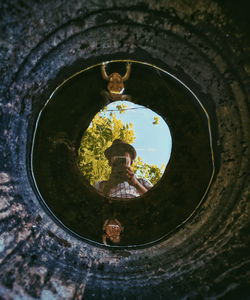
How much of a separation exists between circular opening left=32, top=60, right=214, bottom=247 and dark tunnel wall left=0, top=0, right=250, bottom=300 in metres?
0.09

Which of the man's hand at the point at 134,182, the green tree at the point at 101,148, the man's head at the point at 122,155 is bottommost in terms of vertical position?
the man's hand at the point at 134,182

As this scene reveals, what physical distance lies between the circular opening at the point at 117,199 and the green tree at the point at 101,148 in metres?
1.20

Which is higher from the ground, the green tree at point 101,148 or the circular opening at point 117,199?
the green tree at point 101,148

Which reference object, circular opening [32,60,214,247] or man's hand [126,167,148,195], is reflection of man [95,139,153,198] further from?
circular opening [32,60,214,247]

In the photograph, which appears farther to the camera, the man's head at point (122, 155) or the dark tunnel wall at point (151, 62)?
the man's head at point (122, 155)

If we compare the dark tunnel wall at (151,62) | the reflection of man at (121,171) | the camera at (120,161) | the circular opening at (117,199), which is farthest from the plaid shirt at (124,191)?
the dark tunnel wall at (151,62)

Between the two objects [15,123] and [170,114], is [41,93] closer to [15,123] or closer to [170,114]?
[15,123]

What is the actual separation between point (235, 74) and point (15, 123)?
3.66 feet

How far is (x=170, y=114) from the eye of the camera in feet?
5.97

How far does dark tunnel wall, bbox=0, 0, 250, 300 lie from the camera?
1.34m

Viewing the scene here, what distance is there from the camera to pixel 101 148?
11.2 ft

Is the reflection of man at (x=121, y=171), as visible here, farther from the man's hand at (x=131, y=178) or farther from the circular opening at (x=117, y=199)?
the circular opening at (x=117, y=199)

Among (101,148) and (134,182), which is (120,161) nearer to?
(134,182)

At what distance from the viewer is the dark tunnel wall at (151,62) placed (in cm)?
134
